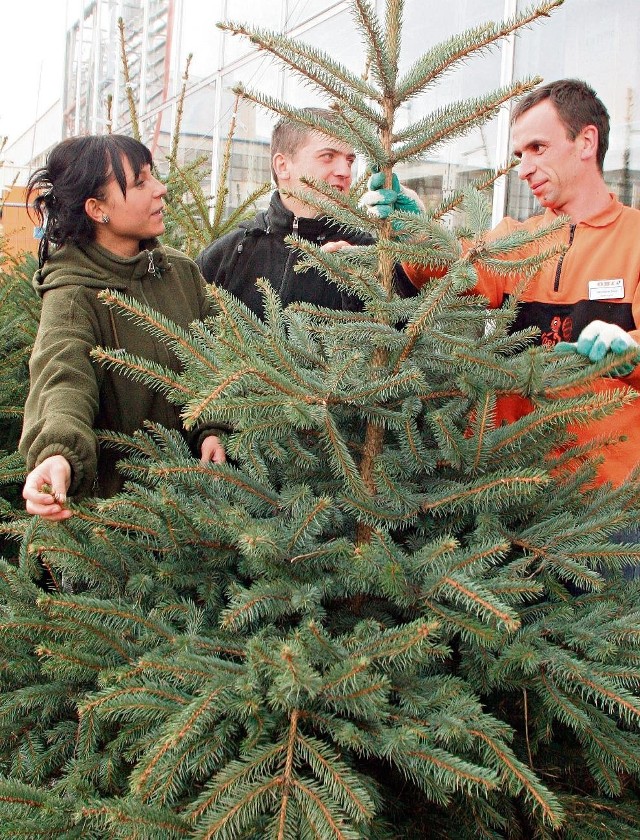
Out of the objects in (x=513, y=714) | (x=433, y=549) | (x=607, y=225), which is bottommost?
(x=513, y=714)

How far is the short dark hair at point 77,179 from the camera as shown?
229cm

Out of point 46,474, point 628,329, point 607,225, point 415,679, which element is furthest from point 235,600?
point 607,225

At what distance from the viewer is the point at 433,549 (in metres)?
1.40

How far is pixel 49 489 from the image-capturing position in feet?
5.18

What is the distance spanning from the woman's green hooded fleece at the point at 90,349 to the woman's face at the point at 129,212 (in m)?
0.06

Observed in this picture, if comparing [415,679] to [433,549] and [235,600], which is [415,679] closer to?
[433,549]

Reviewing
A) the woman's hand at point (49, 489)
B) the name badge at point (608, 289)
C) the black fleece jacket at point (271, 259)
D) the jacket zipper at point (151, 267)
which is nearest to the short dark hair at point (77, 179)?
the jacket zipper at point (151, 267)

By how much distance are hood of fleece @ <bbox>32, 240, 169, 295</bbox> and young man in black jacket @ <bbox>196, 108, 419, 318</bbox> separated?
0.62 metres

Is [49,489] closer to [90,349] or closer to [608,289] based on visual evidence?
[90,349]

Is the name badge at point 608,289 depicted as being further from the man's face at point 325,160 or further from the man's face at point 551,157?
the man's face at point 325,160

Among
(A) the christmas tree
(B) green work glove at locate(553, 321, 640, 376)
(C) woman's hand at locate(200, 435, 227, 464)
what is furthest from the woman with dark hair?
(B) green work glove at locate(553, 321, 640, 376)

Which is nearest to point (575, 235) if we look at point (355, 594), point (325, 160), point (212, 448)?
point (325, 160)

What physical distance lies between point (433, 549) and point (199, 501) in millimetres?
498

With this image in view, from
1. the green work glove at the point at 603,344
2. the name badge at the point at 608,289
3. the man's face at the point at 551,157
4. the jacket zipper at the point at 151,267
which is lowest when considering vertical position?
the green work glove at the point at 603,344
